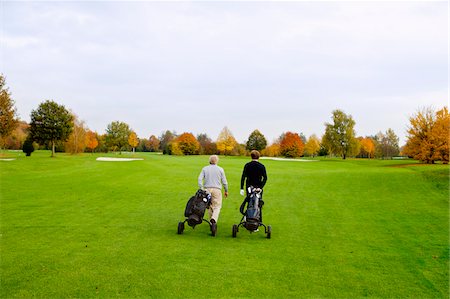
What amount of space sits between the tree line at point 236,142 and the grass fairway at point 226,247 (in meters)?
24.6

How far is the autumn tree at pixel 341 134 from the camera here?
210 feet

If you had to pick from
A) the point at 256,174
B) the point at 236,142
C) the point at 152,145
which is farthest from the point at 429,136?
the point at 152,145

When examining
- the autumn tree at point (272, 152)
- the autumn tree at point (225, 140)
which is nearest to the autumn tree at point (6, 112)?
the autumn tree at point (225, 140)

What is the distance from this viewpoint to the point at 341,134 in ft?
212

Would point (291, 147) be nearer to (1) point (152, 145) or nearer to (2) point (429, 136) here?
Result: (2) point (429, 136)

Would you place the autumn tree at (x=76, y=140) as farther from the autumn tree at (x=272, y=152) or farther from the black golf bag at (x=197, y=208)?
the black golf bag at (x=197, y=208)

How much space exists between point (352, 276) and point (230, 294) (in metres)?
2.86

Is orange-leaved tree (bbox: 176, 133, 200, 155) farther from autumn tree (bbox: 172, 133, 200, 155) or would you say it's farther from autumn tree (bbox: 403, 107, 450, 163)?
autumn tree (bbox: 403, 107, 450, 163)

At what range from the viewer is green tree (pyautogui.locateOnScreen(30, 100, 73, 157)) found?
158 ft

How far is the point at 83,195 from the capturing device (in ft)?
56.5

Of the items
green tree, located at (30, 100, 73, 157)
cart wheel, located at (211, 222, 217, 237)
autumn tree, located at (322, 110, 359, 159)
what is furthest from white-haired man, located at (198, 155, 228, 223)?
autumn tree, located at (322, 110, 359, 159)

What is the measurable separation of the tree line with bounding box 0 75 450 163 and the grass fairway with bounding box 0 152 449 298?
80.6 feet

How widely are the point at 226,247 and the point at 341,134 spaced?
60.2 m

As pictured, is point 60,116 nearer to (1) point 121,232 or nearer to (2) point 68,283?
(1) point 121,232
